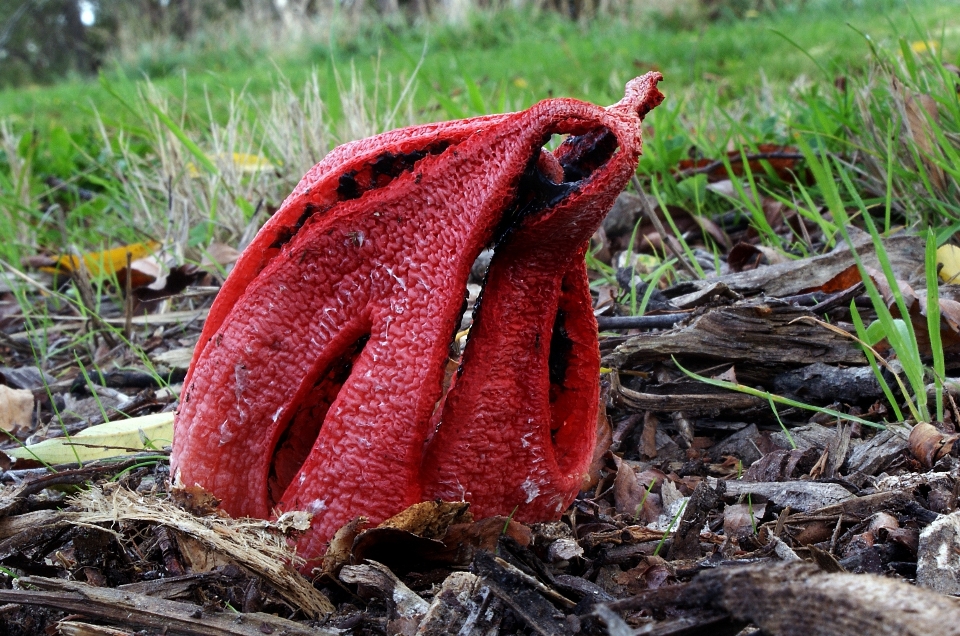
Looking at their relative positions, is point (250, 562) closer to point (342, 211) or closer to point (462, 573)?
point (462, 573)

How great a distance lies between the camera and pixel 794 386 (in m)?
2.79

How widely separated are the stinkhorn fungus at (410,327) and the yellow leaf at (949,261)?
72.6 inches

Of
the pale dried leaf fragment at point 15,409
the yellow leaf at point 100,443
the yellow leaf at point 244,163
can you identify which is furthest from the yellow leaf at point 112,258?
the yellow leaf at point 100,443

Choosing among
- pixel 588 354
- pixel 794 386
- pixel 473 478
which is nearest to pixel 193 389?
pixel 473 478

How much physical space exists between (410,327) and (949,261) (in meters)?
2.34

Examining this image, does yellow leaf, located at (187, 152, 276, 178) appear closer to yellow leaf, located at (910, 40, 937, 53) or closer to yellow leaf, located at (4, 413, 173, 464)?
yellow leaf, located at (4, 413, 173, 464)

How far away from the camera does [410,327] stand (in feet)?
5.95

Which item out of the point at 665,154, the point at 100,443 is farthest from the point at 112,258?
the point at 665,154

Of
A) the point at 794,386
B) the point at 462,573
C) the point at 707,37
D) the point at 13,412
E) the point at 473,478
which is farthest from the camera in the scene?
the point at 707,37

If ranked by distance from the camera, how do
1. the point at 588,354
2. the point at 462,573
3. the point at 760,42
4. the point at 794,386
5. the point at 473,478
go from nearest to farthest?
the point at 462,573 → the point at 473,478 → the point at 588,354 → the point at 794,386 → the point at 760,42

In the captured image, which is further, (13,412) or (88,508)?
(13,412)

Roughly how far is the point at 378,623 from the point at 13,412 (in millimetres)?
2125

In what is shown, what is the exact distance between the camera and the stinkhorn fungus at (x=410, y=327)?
5.82 feet

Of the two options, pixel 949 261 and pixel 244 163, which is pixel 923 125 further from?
pixel 244 163
